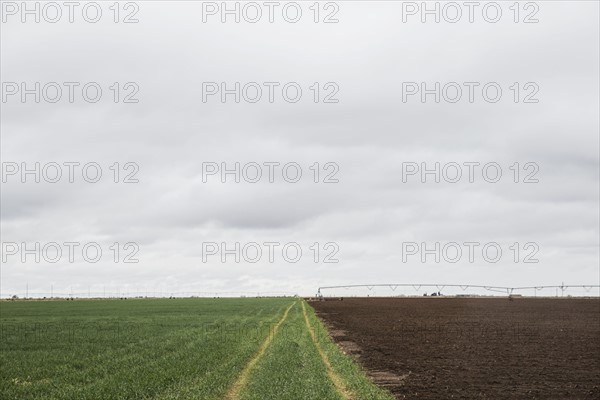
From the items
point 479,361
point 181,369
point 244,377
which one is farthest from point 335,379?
point 479,361

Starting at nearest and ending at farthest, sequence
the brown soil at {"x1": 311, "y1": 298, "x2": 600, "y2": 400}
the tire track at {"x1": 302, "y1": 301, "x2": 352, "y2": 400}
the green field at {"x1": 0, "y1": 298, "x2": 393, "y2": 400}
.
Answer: the green field at {"x1": 0, "y1": 298, "x2": 393, "y2": 400}
the tire track at {"x1": 302, "y1": 301, "x2": 352, "y2": 400}
the brown soil at {"x1": 311, "y1": 298, "x2": 600, "y2": 400}

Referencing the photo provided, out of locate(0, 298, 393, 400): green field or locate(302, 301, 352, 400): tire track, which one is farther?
locate(302, 301, 352, 400): tire track

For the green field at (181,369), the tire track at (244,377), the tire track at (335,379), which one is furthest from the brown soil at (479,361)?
the tire track at (244,377)

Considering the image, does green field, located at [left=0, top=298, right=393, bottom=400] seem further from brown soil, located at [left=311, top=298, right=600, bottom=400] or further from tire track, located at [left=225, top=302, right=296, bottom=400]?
brown soil, located at [left=311, top=298, right=600, bottom=400]

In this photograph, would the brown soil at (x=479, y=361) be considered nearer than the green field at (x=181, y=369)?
No

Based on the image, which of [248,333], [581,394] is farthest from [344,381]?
[248,333]

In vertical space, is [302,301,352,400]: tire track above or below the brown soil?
above

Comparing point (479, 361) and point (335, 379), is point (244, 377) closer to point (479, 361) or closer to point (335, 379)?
point (335, 379)

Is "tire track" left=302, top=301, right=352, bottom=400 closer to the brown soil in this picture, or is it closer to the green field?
the green field

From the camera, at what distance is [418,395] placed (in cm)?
2212

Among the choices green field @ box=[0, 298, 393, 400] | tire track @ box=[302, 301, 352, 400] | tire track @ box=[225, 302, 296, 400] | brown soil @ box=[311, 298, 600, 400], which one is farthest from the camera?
brown soil @ box=[311, 298, 600, 400]

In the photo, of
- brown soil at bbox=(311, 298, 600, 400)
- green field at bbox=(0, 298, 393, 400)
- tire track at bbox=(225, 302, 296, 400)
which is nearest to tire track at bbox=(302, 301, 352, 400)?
green field at bbox=(0, 298, 393, 400)

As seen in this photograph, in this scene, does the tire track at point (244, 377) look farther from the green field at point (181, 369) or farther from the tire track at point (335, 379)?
the tire track at point (335, 379)

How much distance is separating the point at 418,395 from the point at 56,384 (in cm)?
1298
